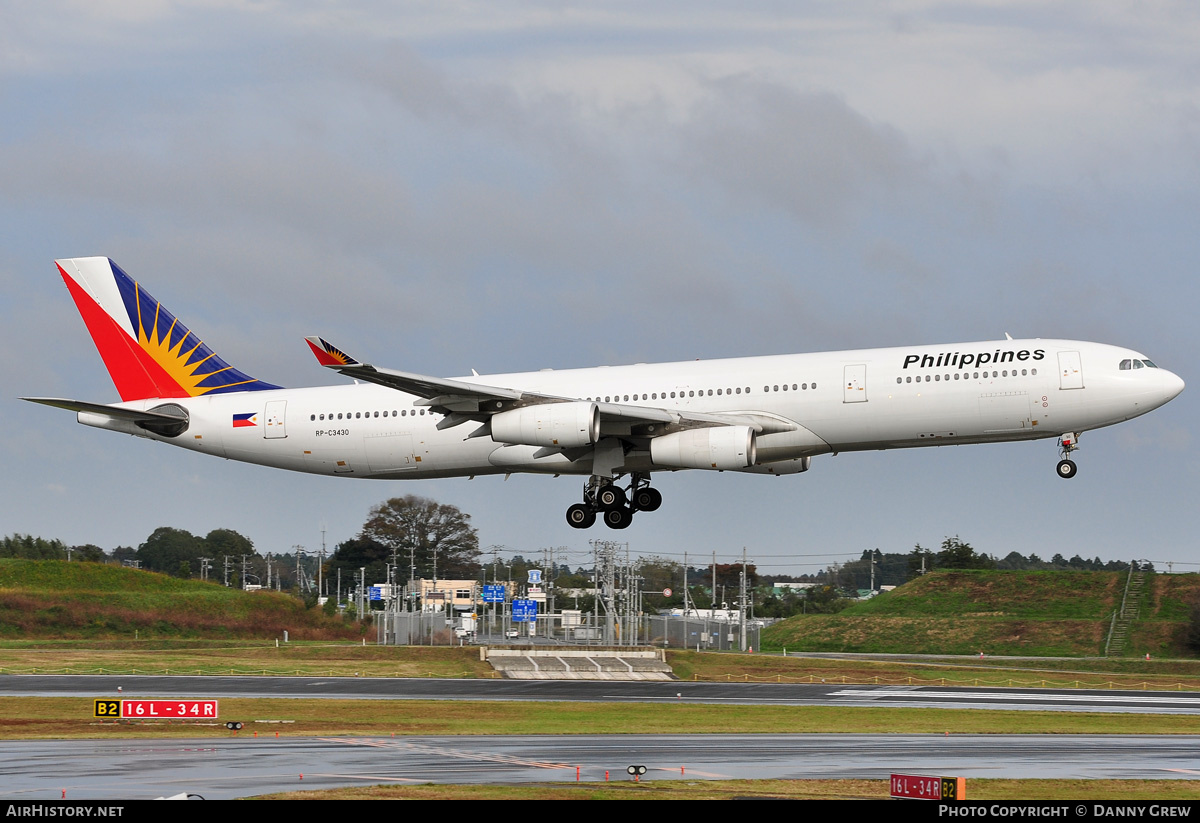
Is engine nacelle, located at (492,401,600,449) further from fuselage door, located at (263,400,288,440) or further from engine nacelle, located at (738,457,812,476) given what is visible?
fuselage door, located at (263,400,288,440)

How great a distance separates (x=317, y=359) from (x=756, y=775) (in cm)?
1878

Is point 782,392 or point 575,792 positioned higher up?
point 782,392

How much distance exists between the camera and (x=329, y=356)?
40719mm

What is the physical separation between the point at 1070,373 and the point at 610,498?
1659 centimetres

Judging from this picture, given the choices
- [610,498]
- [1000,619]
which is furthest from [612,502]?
[1000,619]

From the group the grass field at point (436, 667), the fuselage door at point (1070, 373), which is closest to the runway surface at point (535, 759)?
the fuselage door at point (1070, 373)

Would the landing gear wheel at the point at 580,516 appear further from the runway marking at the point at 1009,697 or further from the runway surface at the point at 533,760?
the runway marking at the point at 1009,697

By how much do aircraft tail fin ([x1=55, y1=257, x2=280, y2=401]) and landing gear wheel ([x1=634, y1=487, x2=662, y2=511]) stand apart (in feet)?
51.0

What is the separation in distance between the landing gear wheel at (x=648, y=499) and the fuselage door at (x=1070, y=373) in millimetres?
15115

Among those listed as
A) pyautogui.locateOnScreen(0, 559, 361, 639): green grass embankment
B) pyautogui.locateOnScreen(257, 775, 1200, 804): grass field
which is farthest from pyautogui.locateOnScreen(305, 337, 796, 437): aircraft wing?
pyautogui.locateOnScreen(0, 559, 361, 639): green grass embankment

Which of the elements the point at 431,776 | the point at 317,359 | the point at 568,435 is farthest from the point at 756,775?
the point at 317,359

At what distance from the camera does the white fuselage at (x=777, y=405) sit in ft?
138
